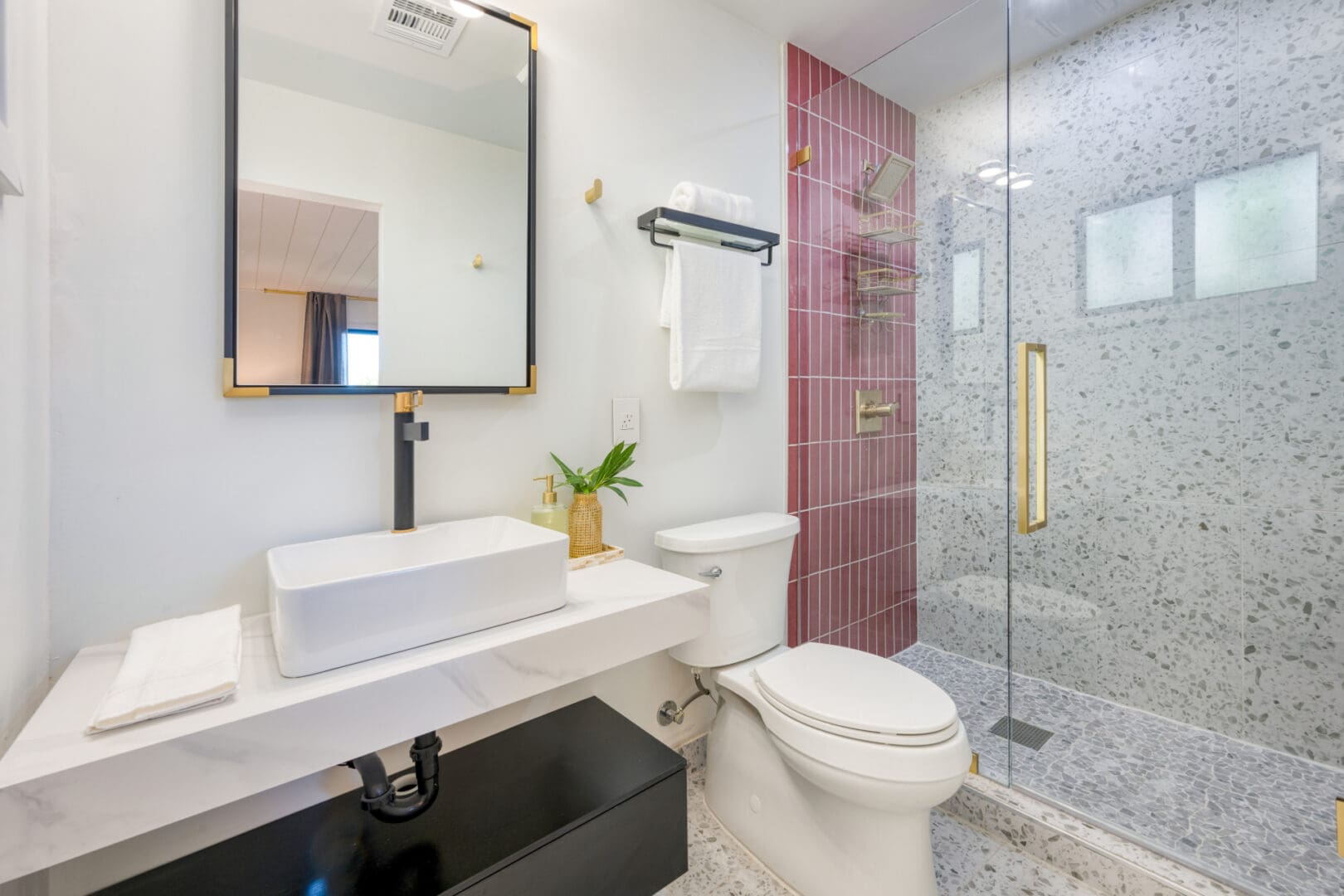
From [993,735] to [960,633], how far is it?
0.33m

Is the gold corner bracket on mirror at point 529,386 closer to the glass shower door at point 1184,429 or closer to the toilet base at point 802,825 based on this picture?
the toilet base at point 802,825

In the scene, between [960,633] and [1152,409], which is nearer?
[1152,409]

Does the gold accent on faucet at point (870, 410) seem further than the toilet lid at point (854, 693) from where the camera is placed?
Yes

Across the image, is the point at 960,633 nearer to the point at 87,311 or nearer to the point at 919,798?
the point at 919,798

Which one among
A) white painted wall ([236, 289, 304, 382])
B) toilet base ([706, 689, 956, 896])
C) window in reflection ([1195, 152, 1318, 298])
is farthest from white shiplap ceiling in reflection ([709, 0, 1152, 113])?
toilet base ([706, 689, 956, 896])

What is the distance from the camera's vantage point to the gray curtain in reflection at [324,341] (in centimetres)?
112

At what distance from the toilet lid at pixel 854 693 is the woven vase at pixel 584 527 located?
1.71 feet

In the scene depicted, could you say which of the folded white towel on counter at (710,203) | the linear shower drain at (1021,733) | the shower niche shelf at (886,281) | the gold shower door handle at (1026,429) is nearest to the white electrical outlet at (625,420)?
the folded white towel on counter at (710,203)

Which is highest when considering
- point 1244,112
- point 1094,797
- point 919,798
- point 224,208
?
point 1244,112

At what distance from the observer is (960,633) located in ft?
6.34

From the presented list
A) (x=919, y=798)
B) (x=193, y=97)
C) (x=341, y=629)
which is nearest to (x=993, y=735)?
(x=919, y=798)

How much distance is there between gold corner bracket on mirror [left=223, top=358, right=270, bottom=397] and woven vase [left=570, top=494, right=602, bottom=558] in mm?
651

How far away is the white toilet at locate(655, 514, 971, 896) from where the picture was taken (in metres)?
1.18

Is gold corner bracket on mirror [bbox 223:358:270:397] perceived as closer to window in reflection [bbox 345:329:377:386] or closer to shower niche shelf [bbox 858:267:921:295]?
window in reflection [bbox 345:329:377:386]
